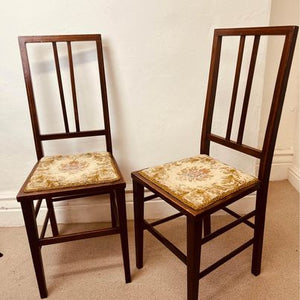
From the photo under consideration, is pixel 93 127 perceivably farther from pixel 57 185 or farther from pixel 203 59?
pixel 203 59


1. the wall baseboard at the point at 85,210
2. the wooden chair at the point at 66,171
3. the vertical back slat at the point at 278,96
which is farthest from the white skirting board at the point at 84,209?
Result: the vertical back slat at the point at 278,96

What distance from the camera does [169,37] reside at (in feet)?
4.70

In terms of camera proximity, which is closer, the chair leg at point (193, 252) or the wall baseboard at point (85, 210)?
the chair leg at point (193, 252)

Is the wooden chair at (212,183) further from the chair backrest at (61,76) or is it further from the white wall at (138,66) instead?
the chair backrest at (61,76)

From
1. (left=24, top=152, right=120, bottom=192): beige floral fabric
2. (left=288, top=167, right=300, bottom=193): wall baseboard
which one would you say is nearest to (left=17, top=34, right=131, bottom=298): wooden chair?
(left=24, top=152, right=120, bottom=192): beige floral fabric

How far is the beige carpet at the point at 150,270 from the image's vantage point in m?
1.24

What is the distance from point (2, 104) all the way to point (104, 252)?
36.1 inches

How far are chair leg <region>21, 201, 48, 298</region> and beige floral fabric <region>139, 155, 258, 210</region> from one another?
1.48 feet

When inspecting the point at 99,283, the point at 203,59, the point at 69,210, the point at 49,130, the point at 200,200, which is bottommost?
the point at 99,283

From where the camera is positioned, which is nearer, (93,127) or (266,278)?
(266,278)

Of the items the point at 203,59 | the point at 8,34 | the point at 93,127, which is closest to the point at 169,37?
the point at 203,59

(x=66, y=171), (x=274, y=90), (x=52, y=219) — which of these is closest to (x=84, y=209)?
(x=52, y=219)

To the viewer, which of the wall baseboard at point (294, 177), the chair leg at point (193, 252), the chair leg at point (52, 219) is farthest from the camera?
the wall baseboard at point (294, 177)

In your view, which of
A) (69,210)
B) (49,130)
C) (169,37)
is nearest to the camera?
(169,37)
